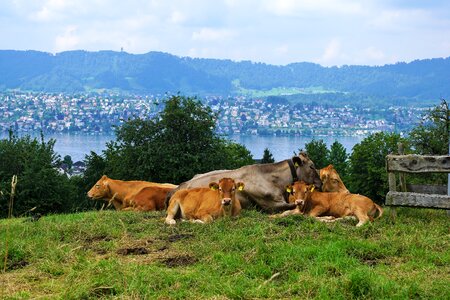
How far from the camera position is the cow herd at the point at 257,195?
Answer: 12.6 metres

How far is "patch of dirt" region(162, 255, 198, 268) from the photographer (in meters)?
8.81

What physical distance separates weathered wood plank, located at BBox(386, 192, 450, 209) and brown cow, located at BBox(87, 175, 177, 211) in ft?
19.4

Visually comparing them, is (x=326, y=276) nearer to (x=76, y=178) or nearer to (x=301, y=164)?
(x=301, y=164)

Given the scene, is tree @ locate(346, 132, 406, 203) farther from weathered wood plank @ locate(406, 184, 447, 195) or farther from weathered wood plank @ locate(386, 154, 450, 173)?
weathered wood plank @ locate(386, 154, 450, 173)

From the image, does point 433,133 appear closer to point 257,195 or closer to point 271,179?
point 271,179

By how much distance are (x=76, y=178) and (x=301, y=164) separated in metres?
42.7

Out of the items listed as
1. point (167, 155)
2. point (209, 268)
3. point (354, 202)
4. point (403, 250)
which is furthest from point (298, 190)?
point (167, 155)

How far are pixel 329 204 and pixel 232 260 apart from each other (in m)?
4.78

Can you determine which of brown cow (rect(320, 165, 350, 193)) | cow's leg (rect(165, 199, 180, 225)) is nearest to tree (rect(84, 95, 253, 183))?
brown cow (rect(320, 165, 350, 193))

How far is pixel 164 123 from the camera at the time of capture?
42.1 m

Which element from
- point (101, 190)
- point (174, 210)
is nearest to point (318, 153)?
point (101, 190)

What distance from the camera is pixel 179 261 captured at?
8.94m

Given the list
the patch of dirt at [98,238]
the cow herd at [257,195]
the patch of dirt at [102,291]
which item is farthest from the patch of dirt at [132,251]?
the patch of dirt at [102,291]

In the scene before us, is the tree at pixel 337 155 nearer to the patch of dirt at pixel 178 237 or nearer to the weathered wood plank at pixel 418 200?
the weathered wood plank at pixel 418 200
